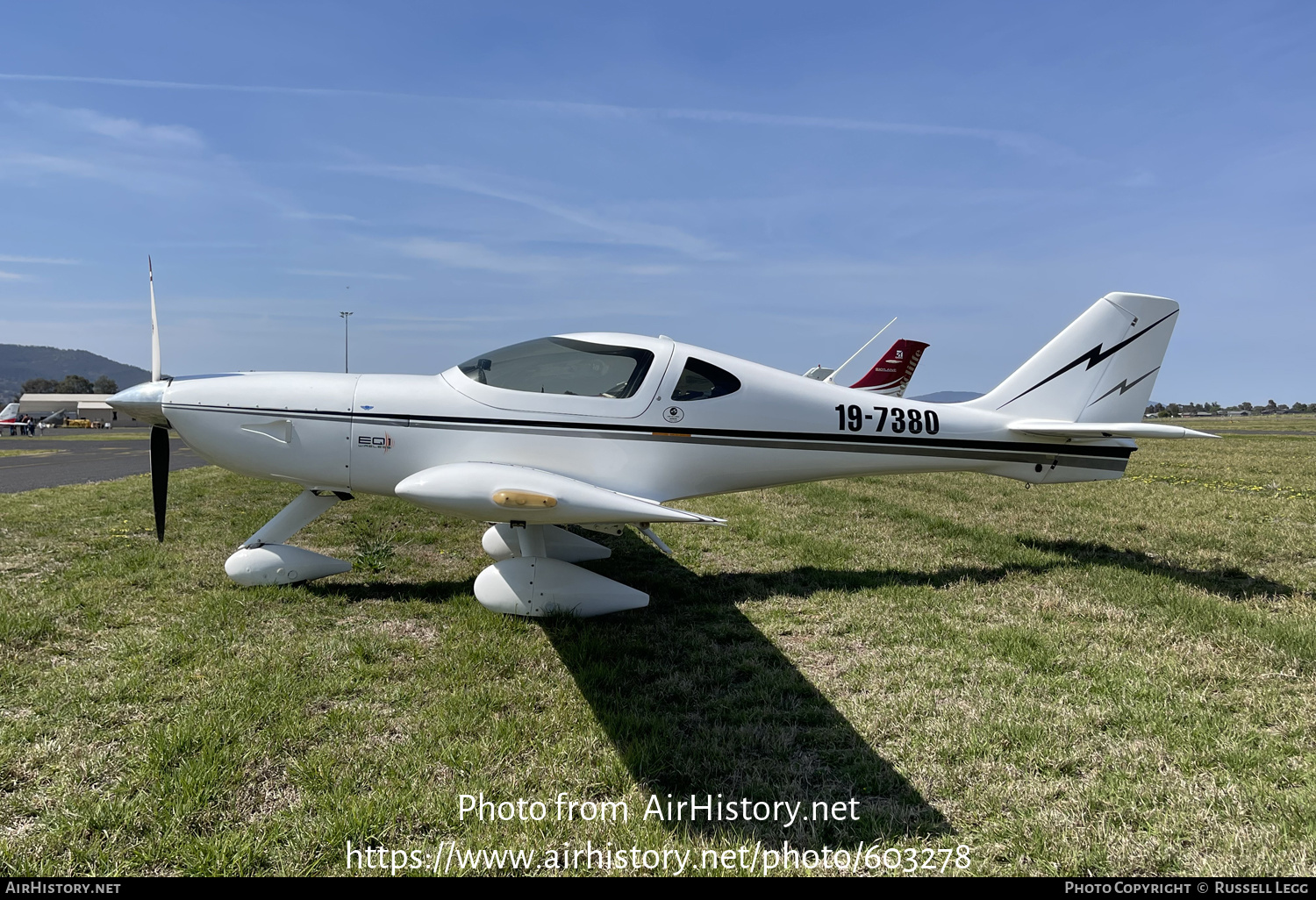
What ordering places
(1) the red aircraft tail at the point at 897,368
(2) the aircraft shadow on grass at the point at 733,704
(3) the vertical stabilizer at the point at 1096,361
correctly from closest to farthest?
1. (2) the aircraft shadow on grass at the point at 733,704
2. (3) the vertical stabilizer at the point at 1096,361
3. (1) the red aircraft tail at the point at 897,368

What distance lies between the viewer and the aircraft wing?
172 inches

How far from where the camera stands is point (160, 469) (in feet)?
19.6

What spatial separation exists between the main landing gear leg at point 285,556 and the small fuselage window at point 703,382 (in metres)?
3.10

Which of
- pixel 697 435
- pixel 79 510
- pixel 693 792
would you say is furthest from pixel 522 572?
pixel 79 510

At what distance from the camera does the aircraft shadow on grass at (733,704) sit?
9.50 ft

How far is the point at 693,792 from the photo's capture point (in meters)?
3.00

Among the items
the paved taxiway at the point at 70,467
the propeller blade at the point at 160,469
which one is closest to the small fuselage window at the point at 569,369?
the propeller blade at the point at 160,469

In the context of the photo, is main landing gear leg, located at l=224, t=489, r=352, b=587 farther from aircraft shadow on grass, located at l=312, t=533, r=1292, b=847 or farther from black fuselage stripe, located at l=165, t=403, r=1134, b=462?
black fuselage stripe, located at l=165, t=403, r=1134, b=462

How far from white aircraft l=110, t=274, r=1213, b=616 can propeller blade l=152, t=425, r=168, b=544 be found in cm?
2

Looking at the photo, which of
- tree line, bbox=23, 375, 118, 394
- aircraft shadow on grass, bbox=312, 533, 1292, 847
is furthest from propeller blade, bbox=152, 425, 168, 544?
tree line, bbox=23, 375, 118, 394

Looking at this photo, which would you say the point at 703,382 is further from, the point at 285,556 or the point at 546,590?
the point at 285,556

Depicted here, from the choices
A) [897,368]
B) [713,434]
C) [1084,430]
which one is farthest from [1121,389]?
[897,368]

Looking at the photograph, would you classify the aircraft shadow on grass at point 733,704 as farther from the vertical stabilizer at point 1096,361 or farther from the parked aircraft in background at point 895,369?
the parked aircraft in background at point 895,369

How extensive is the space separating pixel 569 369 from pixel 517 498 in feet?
4.50
